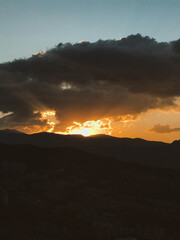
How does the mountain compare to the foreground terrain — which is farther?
the mountain

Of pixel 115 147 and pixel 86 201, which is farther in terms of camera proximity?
pixel 115 147

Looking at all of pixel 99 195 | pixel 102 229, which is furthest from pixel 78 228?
pixel 99 195

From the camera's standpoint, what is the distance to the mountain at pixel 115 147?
406 ft

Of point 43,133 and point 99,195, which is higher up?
point 43,133

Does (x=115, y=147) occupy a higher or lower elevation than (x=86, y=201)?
higher

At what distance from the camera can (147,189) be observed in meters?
46.2

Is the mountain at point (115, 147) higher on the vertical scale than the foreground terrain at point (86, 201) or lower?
higher

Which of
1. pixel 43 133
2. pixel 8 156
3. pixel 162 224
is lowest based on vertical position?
pixel 162 224

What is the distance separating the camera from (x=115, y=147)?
145625 mm

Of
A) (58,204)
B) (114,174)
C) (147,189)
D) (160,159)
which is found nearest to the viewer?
(58,204)

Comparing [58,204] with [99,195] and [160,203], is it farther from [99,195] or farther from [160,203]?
[160,203]

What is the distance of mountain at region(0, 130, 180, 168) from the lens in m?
124

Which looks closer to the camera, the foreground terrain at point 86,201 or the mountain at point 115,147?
the foreground terrain at point 86,201

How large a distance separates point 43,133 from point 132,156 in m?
69.8
